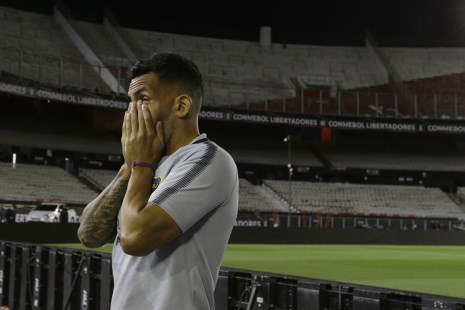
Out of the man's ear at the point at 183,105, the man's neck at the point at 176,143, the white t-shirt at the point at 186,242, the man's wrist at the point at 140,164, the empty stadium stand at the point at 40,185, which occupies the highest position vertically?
the empty stadium stand at the point at 40,185

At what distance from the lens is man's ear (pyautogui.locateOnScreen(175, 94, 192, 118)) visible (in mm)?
2812

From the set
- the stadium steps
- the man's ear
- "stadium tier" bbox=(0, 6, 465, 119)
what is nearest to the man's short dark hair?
the man's ear

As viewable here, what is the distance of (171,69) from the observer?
9.30ft

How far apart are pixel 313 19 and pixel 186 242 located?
5731 centimetres

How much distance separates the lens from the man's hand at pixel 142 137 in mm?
2719

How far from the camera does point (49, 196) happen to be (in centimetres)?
3975

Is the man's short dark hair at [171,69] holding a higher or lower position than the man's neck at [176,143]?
higher

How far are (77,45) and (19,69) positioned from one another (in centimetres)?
815

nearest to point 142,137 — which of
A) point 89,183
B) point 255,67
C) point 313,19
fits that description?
point 89,183

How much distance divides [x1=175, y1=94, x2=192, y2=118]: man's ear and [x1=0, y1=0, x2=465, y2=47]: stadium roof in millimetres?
53654

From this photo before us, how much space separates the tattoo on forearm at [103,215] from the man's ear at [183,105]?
1.25ft

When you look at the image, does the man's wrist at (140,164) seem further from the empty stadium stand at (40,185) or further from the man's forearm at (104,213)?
the empty stadium stand at (40,185)

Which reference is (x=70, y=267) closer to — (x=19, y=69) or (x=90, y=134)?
(x=19, y=69)

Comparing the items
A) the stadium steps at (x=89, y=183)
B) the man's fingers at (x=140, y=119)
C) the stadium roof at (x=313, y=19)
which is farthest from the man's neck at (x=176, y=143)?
the stadium roof at (x=313, y=19)
